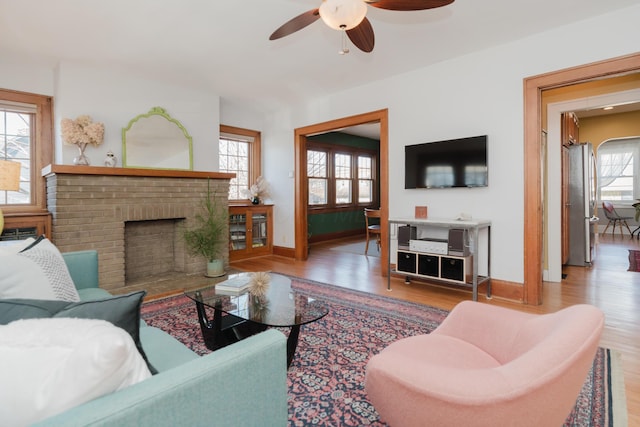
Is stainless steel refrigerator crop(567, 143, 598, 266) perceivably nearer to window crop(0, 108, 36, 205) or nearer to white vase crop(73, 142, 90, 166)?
white vase crop(73, 142, 90, 166)

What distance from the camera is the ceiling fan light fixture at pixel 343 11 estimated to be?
1.90 metres

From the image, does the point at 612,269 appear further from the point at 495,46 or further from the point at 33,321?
the point at 33,321

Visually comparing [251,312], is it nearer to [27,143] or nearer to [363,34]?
[363,34]

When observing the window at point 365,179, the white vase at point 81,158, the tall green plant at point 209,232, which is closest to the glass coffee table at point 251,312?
the tall green plant at point 209,232

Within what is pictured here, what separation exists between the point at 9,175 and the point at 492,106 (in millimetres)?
4455

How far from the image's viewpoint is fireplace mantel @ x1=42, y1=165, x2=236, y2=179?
3439mm

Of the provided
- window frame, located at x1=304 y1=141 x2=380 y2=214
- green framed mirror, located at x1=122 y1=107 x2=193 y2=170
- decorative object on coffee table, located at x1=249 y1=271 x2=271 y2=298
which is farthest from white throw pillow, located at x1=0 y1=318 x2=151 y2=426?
window frame, located at x1=304 y1=141 x2=380 y2=214

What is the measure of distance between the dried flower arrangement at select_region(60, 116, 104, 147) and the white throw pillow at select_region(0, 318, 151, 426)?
146 inches

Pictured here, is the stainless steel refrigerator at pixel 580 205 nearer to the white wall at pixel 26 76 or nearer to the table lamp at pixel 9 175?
the table lamp at pixel 9 175

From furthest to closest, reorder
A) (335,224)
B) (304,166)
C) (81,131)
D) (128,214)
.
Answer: (335,224) < (304,166) < (128,214) < (81,131)

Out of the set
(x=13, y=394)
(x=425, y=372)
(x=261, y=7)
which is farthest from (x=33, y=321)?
(x=261, y=7)

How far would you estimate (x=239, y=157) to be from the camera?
5840 mm

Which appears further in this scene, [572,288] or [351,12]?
[572,288]

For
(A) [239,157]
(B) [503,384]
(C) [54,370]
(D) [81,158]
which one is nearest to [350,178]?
(A) [239,157]
